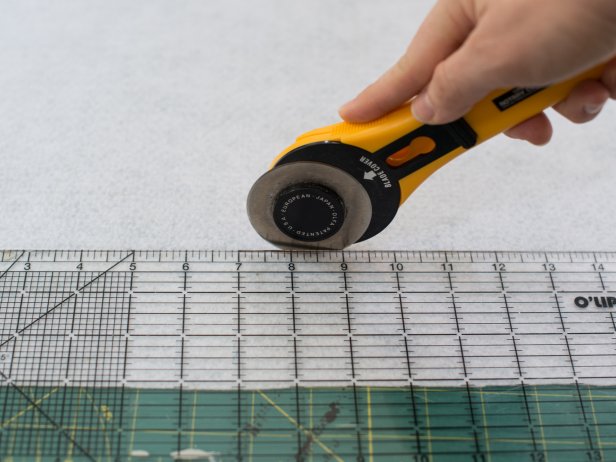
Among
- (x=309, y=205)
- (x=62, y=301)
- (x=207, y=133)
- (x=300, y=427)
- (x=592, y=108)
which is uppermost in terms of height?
(x=207, y=133)

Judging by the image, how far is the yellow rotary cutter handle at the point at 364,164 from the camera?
98 centimetres

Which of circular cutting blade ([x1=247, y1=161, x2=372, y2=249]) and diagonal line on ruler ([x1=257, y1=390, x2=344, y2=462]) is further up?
Result: circular cutting blade ([x1=247, y1=161, x2=372, y2=249])

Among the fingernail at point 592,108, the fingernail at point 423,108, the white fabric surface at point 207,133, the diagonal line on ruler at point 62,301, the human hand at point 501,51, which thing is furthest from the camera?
the white fabric surface at point 207,133

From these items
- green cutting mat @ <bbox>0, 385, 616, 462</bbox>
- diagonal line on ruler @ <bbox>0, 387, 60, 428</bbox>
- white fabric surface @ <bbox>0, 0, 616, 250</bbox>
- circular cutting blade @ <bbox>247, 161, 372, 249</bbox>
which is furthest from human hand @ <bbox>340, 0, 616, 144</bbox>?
diagonal line on ruler @ <bbox>0, 387, 60, 428</bbox>

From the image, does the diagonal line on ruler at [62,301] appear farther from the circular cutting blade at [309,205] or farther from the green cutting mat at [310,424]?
the circular cutting blade at [309,205]

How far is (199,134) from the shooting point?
1.46m

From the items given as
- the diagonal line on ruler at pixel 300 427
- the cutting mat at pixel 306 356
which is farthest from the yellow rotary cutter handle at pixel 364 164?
the diagonal line on ruler at pixel 300 427

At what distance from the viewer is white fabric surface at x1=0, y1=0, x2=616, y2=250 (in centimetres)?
133

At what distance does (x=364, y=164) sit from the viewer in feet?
3.44

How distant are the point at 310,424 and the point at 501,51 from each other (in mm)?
743

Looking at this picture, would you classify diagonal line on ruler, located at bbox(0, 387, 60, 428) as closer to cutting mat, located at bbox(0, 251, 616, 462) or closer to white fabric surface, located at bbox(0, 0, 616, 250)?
cutting mat, located at bbox(0, 251, 616, 462)

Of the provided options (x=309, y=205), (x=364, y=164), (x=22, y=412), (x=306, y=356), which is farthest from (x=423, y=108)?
(x=22, y=412)

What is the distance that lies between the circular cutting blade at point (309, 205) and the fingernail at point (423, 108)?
0.19 metres

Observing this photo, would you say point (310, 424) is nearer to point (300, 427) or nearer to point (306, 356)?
point (300, 427)
